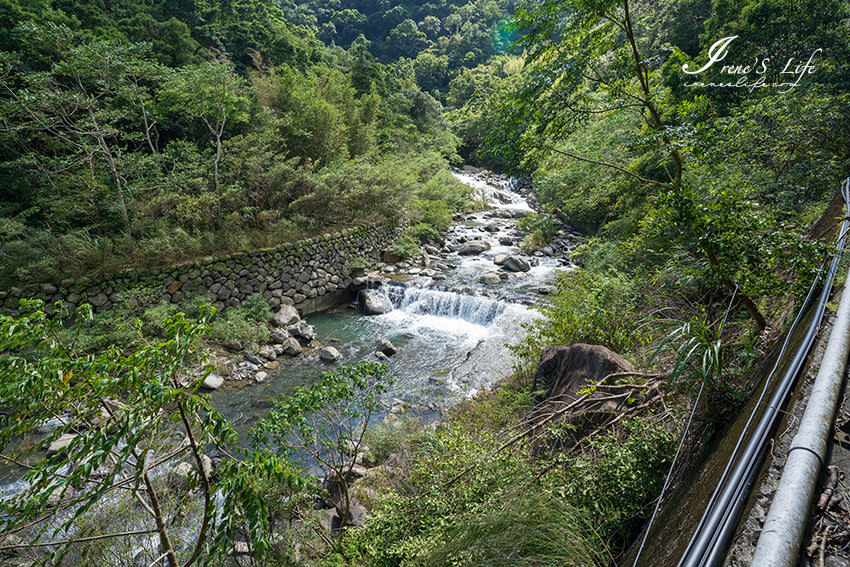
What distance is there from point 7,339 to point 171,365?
0.64 metres

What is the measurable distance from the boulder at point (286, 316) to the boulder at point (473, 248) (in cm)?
649

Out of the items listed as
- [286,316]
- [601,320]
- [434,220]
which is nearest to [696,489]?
[601,320]

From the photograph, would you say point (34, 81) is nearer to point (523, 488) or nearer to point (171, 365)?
point (171, 365)

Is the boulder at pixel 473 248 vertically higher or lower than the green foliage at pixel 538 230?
lower

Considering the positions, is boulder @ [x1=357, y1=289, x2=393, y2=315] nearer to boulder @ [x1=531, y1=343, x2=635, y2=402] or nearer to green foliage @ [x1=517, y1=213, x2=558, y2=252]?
boulder @ [x1=531, y1=343, x2=635, y2=402]

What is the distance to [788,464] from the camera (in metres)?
0.88

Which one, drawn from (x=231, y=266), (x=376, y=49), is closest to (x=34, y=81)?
(x=231, y=266)

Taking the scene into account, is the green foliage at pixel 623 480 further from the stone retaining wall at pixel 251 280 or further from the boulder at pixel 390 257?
the boulder at pixel 390 257

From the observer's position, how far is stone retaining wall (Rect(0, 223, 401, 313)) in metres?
6.61

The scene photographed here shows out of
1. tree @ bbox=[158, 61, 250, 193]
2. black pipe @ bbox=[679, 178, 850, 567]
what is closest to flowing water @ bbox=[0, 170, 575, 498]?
black pipe @ bbox=[679, 178, 850, 567]

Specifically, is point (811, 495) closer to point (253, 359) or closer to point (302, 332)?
point (253, 359)

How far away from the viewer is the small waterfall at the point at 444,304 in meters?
Result: 8.43

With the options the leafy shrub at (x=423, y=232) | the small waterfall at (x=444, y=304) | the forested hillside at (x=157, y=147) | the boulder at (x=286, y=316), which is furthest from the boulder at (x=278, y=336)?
the leafy shrub at (x=423, y=232)

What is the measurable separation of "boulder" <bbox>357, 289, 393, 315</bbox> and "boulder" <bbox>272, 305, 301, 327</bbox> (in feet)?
5.58
